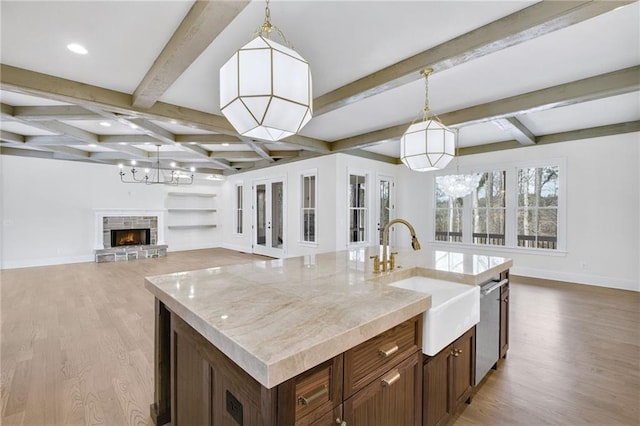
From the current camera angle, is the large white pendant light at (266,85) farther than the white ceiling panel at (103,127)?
No

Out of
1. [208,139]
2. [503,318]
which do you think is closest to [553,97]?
[503,318]

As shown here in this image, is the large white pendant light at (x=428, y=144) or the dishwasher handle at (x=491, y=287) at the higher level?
the large white pendant light at (x=428, y=144)

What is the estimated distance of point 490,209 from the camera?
21.0 feet

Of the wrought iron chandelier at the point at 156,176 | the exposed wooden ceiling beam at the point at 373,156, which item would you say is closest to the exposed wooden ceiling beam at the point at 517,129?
the exposed wooden ceiling beam at the point at 373,156

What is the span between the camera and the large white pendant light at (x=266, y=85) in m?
1.52

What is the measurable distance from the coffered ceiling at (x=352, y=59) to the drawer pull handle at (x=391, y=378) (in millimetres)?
2296

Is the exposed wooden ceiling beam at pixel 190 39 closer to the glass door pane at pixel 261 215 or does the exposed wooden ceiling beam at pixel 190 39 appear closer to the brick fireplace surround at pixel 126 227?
the glass door pane at pixel 261 215

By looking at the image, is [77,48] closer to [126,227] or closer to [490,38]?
[490,38]

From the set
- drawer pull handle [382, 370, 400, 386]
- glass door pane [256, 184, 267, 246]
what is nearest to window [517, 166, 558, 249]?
drawer pull handle [382, 370, 400, 386]

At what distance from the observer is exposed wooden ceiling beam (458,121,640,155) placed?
16.0ft

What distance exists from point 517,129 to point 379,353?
17.3ft

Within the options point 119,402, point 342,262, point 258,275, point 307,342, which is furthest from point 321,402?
point 119,402

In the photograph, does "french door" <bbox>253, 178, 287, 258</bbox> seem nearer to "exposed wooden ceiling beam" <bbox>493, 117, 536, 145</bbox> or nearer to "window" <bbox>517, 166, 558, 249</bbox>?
"exposed wooden ceiling beam" <bbox>493, 117, 536, 145</bbox>

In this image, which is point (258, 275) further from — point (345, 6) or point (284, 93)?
point (345, 6)
